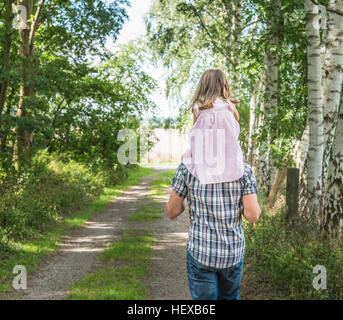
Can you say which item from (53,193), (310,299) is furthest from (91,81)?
(310,299)

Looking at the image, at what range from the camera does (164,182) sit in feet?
70.3

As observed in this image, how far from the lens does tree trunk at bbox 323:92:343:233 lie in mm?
6145

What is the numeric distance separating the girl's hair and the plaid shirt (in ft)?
1.51

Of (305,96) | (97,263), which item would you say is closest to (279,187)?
(305,96)

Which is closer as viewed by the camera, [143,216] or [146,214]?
[143,216]

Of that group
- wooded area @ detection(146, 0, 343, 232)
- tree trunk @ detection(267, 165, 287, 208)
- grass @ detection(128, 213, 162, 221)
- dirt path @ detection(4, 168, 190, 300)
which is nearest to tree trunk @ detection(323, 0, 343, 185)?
wooded area @ detection(146, 0, 343, 232)

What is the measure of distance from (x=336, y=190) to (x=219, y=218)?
431 cm

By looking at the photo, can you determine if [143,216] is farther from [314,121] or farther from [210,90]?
[210,90]

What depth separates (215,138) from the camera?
8.22ft

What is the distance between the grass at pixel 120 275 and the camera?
5523 mm

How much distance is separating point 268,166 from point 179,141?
22605 millimetres

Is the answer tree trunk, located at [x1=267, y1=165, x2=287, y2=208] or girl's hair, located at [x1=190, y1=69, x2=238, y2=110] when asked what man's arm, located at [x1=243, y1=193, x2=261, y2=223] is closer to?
girl's hair, located at [x1=190, y1=69, x2=238, y2=110]

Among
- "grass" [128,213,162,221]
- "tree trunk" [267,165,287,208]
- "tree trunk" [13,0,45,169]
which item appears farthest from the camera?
"tree trunk" [13,0,45,169]

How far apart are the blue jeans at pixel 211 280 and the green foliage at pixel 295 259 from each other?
215 cm
